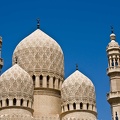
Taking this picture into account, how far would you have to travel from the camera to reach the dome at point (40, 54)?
1342 inches

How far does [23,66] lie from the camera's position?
112ft

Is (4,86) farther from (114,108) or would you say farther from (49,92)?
(114,108)

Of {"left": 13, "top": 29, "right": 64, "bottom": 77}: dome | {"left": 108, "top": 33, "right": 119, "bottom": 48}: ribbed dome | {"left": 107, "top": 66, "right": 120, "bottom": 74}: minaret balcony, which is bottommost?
{"left": 107, "top": 66, "right": 120, "bottom": 74}: minaret balcony

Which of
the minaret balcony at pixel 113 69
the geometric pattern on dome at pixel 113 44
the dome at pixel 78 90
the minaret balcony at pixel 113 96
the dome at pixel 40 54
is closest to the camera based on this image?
the dome at pixel 78 90

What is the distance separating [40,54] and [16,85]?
15.3 feet

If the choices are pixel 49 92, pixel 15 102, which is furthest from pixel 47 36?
pixel 15 102

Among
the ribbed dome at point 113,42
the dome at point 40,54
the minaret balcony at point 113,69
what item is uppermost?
the ribbed dome at point 113,42

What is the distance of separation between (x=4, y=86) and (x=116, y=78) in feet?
29.5

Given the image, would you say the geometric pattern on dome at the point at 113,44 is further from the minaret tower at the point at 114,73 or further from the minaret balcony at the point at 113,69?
the minaret balcony at the point at 113,69

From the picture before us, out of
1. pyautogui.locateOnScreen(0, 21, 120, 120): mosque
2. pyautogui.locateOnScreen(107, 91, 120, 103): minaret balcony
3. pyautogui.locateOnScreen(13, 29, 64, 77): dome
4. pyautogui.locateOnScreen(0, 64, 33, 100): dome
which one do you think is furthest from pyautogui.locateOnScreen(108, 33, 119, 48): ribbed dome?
pyautogui.locateOnScreen(0, 64, 33, 100): dome

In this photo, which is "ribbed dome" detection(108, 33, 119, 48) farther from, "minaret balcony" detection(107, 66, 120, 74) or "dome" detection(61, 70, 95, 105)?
"dome" detection(61, 70, 95, 105)

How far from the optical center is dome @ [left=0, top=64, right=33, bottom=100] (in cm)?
3045

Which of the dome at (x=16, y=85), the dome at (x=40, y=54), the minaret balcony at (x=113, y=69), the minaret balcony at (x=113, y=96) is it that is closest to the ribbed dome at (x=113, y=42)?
the minaret balcony at (x=113, y=69)

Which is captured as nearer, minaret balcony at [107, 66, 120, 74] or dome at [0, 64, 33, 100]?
dome at [0, 64, 33, 100]
